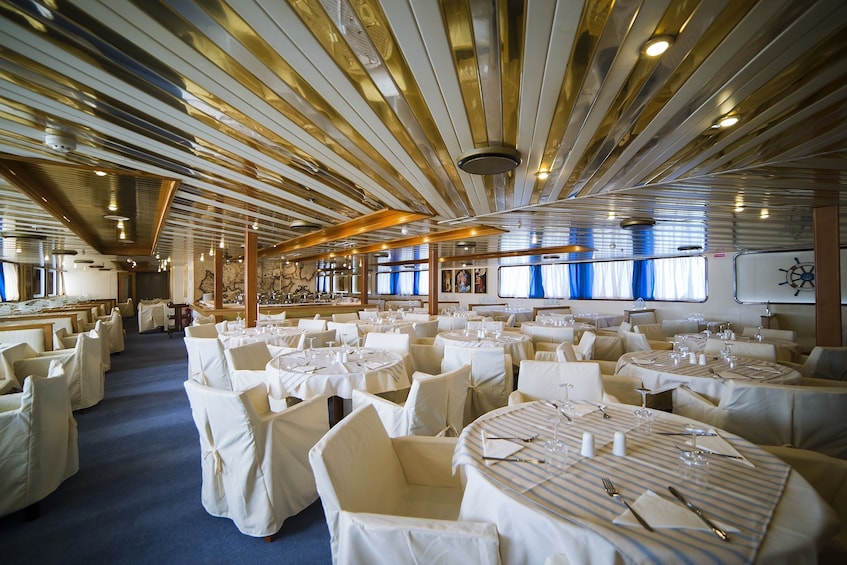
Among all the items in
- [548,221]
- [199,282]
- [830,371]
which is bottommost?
[830,371]

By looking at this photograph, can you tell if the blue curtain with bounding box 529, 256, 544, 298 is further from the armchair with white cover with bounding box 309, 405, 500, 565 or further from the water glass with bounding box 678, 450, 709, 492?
the water glass with bounding box 678, 450, 709, 492

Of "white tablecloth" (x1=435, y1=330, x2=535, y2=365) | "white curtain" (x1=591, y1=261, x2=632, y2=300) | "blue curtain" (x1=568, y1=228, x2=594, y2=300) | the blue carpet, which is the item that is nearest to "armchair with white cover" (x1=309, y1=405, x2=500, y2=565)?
the blue carpet

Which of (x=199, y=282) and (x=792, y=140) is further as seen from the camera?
(x=199, y=282)

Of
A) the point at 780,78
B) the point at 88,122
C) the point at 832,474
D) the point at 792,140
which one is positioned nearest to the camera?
the point at 832,474

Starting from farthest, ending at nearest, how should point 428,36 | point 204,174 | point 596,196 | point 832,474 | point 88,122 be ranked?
1. point 596,196
2. point 204,174
3. point 88,122
4. point 428,36
5. point 832,474

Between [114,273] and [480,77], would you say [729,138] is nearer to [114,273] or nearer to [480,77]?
[480,77]

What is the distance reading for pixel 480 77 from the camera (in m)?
2.14

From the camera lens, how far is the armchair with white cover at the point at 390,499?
111 centimetres

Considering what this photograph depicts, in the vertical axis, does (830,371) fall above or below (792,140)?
below

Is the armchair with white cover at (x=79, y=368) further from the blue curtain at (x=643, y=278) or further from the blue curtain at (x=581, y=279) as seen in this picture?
the blue curtain at (x=581, y=279)

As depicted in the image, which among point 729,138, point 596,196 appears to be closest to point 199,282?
point 596,196

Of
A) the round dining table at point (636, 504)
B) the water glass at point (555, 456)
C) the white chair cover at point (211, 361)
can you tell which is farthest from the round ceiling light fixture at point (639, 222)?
the white chair cover at point (211, 361)

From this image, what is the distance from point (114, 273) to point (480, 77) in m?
23.7

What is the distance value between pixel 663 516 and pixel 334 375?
8.35 feet
